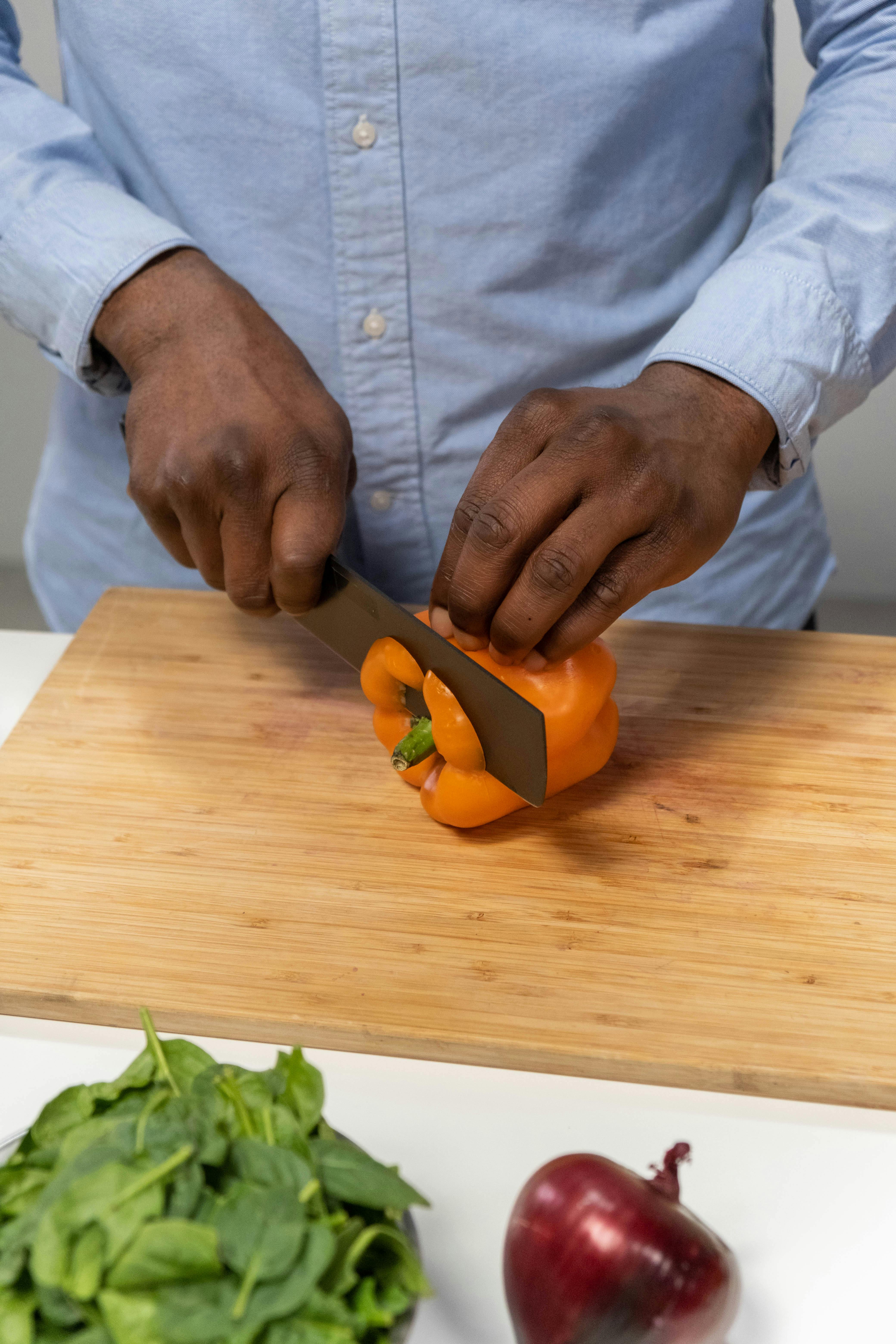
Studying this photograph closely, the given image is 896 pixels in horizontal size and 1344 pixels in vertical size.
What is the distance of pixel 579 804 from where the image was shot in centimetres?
101

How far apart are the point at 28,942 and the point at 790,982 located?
574mm

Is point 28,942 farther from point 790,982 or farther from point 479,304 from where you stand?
point 479,304

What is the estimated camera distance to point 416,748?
979 mm

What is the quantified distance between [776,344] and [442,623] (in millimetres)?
363

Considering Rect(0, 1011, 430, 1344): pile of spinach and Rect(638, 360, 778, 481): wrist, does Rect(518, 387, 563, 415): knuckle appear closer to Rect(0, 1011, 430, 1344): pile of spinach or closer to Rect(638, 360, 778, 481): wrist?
Rect(638, 360, 778, 481): wrist

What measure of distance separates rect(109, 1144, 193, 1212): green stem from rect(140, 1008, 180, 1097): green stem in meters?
0.07

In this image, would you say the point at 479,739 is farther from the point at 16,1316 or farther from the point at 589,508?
the point at 16,1316

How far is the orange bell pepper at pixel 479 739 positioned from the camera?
94 centimetres

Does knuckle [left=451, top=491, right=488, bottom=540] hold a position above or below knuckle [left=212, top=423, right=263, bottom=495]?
below

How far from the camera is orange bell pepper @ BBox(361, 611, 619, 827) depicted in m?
0.94

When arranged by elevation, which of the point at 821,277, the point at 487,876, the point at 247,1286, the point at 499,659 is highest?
the point at 821,277

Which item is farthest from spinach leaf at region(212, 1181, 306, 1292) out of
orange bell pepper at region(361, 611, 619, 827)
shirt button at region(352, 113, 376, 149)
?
shirt button at region(352, 113, 376, 149)

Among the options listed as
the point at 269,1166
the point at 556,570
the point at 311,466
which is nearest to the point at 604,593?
the point at 556,570

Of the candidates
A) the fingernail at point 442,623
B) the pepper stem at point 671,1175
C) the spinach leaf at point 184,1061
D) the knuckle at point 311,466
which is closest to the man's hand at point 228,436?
the knuckle at point 311,466
